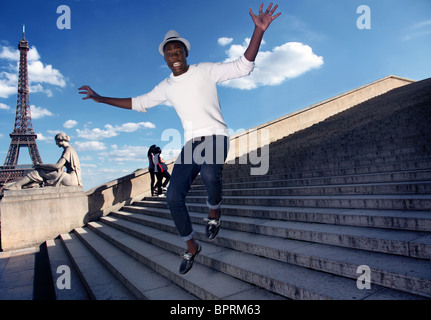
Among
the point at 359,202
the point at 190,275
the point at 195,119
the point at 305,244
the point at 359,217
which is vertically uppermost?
the point at 195,119

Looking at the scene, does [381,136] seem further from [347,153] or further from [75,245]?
[75,245]

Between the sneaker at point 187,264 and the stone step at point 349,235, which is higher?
the stone step at point 349,235

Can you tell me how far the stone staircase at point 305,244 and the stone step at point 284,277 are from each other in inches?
0.4

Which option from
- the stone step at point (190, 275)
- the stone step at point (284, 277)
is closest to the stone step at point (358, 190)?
the stone step at point (284, 277)

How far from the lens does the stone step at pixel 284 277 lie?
200 centimetres

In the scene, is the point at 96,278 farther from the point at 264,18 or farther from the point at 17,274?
the point at 264,18

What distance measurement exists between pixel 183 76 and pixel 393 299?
101 inches

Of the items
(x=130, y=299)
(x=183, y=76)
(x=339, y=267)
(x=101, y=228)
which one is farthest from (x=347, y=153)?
(x=101, y=228)

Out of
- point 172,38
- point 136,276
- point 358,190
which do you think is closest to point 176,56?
point 172,38

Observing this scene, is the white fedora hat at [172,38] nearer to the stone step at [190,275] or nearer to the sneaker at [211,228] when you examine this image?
the sneaker at [211,228]

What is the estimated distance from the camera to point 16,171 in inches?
1609

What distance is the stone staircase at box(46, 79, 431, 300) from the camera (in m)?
2.23

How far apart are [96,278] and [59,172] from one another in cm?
566

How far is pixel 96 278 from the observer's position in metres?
4.12
